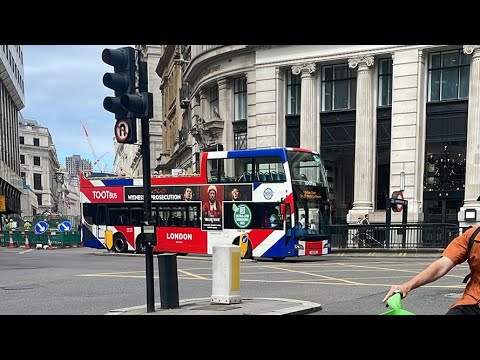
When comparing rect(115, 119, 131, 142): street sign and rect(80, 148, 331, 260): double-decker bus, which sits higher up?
rect(115, 119, 131, 142): street sign

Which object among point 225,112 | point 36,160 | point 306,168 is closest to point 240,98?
point 225,112

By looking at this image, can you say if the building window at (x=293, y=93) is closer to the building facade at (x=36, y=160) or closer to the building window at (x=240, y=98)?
the building window at (x=240, y=98)

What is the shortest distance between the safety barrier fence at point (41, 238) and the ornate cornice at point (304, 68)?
16.5 m

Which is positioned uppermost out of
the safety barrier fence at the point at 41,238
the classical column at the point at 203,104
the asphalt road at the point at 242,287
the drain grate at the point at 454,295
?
the classical column at the point at 203,104

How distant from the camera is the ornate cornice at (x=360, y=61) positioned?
79.9ft

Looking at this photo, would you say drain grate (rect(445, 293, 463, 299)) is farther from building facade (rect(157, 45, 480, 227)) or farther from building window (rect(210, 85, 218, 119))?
building window (rect(210, 85, 218, 119))

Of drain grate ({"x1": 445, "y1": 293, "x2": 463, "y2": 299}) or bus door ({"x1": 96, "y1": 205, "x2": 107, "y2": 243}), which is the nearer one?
drain grate ({"x1": 445, "y1": 293, "x2": 463, "y2": 299})

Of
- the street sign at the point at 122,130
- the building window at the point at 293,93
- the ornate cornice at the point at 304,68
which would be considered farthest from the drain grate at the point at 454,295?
the building window at the point at 293,93

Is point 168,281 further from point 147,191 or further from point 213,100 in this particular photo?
point 213,100

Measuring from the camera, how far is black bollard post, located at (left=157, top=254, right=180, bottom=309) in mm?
6965

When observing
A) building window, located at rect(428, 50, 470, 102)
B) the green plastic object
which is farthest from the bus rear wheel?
the green plastic object

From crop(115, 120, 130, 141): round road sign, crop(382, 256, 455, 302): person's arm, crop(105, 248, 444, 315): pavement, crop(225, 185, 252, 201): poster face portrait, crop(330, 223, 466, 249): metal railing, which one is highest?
crop(115, 120, 130, 141): round road sign

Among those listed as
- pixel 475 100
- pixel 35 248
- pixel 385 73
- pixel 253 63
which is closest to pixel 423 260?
pixel 475 100

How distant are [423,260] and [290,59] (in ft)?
47.9
